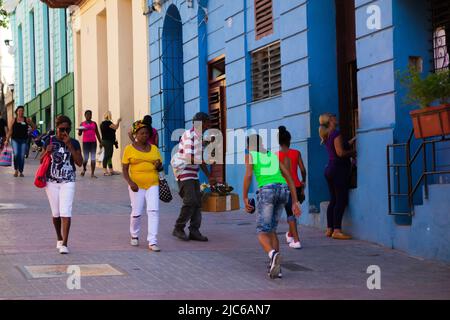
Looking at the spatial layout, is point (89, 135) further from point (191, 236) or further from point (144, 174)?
point (144, 174)

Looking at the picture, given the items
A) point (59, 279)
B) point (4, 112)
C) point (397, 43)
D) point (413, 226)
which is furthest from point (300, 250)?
point (4, 112)

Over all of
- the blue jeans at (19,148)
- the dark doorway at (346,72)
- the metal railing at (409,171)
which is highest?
the dark doorway at (346,72)

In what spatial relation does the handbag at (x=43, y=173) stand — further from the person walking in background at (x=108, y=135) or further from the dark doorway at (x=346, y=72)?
the person walking in background at (x=108, y=135)

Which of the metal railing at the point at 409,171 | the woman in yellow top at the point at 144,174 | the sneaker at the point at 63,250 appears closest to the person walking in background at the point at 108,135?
the woman in yellow top at the point at 144,174

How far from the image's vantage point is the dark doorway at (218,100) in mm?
19969

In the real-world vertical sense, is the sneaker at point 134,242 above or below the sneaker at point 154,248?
above

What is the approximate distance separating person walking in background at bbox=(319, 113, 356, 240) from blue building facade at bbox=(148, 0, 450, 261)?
0.55ft

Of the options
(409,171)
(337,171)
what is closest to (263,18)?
(337,171)

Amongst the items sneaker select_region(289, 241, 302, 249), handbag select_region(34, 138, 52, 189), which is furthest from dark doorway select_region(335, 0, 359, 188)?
handbag select_region(34, 138, 52, 189)

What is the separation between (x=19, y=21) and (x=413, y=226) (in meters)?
39.8

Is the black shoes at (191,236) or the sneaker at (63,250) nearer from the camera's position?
the sneaker at (63,250)

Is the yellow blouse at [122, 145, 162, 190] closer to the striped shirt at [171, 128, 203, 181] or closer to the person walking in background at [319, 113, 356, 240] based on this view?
the striped shirt at [171, 128, 203, 181]

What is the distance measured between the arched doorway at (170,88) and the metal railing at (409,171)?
438 inches

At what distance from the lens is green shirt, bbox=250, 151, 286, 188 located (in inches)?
419
